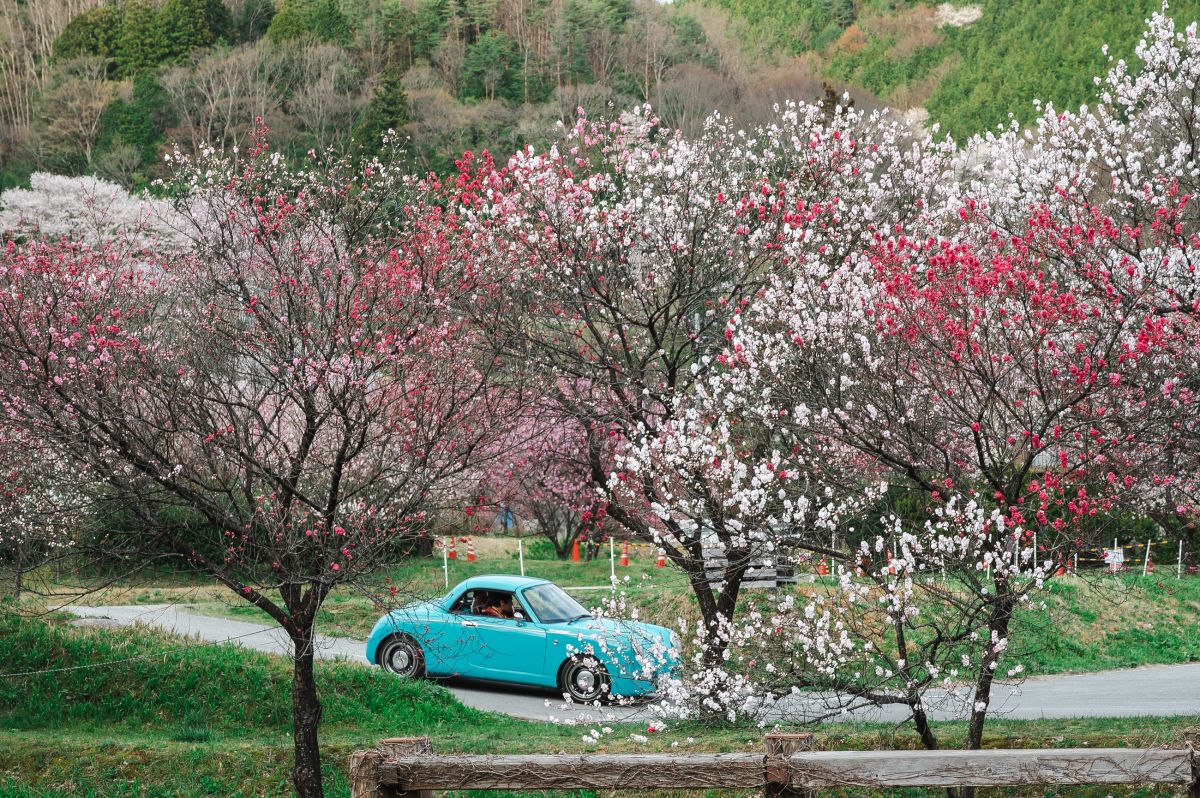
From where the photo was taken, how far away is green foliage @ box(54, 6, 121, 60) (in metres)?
74.8

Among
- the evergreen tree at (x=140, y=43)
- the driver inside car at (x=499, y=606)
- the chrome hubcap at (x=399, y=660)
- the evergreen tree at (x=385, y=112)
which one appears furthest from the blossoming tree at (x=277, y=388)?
the evergreen tree at (x=140, y=43)

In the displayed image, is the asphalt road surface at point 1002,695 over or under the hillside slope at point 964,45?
under

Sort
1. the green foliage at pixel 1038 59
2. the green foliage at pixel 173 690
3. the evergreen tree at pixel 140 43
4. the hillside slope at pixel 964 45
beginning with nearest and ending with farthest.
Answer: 1. the green foliage at pixel 173 690
2. the green foliage at pixel 1038 59
3. the hillside slope at pixel 964 45
4. the evergreen tree at pixel 140 43

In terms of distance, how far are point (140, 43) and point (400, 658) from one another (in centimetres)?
7142

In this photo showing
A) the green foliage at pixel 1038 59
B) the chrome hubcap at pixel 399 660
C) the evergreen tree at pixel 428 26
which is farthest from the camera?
the evergreen tree at pixel 428 26

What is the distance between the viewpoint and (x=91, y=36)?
75625mm

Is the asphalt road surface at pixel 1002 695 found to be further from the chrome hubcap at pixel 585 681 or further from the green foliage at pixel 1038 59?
the green foliage at pixel 1038 59

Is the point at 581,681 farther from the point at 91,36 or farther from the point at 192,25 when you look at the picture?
the point at 91,36

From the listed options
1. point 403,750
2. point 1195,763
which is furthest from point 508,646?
point 1195,763

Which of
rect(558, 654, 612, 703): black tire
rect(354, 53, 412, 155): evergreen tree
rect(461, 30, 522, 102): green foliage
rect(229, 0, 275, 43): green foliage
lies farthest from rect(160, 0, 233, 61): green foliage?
rect(558, 654, 612, 703): black tire

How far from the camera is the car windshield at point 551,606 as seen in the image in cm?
1352

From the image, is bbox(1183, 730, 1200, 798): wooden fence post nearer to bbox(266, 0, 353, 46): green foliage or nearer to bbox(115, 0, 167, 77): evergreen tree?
bbox(115, 0, 167, 77): evergreen tree

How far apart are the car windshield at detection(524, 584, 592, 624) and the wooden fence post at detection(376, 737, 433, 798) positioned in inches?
306

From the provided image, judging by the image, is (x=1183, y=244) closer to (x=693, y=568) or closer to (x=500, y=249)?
(x=693, y=568)
